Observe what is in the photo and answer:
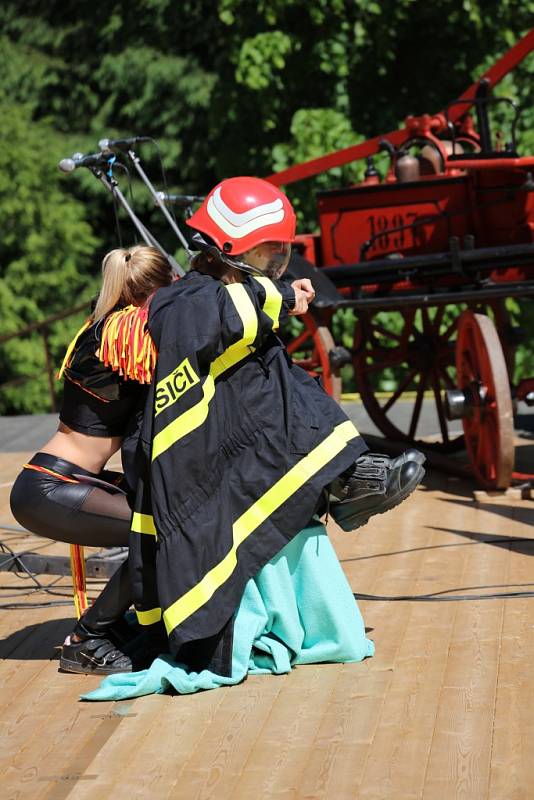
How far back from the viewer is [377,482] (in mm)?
4012

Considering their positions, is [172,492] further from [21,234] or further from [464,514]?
[21,234]

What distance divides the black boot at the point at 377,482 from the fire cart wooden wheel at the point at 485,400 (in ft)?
7.68

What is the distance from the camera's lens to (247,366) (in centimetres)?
397

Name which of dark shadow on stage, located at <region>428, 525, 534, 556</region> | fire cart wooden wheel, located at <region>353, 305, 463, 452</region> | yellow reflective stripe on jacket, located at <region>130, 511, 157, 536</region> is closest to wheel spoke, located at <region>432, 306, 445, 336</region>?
fire cart wooden wheel, located at <region>353, 305, 463, 452</region>

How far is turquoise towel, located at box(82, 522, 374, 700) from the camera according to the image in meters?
3.93

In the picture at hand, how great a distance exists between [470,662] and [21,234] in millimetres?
14253

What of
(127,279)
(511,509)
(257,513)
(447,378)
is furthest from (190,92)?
(257,513)

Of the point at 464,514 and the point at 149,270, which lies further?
the point at 464,514

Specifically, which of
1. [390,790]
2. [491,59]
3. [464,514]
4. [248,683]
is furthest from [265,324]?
[491,59]

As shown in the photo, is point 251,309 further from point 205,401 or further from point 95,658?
point 95,658

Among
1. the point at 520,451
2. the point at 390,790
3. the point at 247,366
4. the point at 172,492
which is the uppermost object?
the point at 247,366

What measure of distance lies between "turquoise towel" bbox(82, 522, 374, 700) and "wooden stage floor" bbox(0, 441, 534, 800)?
0.18 ft

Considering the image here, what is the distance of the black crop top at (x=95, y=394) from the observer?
13.1ft

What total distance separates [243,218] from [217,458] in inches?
27.4
